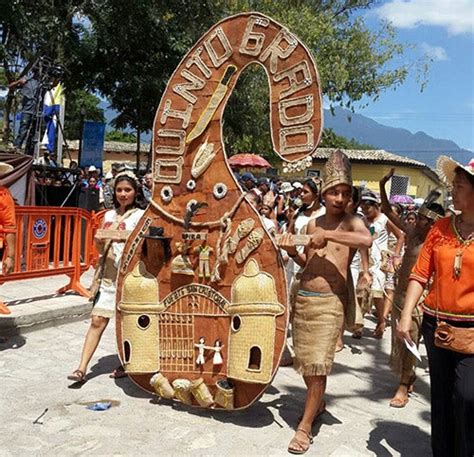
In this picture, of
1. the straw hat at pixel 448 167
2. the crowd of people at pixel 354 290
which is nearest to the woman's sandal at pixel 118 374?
the crowd of people at pixel 354 290

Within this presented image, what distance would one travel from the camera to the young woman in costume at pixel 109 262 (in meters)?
4.38

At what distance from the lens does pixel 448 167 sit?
9.60 feet

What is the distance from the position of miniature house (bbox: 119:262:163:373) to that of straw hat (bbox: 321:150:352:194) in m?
1.44

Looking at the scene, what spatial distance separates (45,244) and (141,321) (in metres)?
3.05

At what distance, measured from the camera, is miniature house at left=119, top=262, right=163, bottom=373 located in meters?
4.00

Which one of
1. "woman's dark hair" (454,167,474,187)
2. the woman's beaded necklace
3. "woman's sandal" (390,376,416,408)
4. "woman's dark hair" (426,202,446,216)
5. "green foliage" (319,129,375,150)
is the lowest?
"woman's sandal" (390,376,416,408)

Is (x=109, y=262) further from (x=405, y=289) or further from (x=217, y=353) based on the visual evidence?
(x=405, y=289)

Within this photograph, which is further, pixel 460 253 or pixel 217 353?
pixel 217 353

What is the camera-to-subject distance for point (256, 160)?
65.4 ft

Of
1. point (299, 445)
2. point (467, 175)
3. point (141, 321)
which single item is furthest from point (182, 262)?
point (467, 175)

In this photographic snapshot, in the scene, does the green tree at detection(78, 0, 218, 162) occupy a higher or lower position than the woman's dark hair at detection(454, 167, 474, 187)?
higher

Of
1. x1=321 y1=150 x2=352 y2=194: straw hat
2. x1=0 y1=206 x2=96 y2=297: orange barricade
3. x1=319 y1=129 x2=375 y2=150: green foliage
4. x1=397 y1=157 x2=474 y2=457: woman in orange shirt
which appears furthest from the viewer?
x1=319 y1=129 x2=375 y2=150: green foliage

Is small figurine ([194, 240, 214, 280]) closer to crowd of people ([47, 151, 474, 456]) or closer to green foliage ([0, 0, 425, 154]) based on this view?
crowd of people ([47, 151, 474, 456])

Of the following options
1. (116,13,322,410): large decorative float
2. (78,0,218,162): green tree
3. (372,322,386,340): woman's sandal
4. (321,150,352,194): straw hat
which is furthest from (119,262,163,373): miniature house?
(78,0,218,162): green tree
